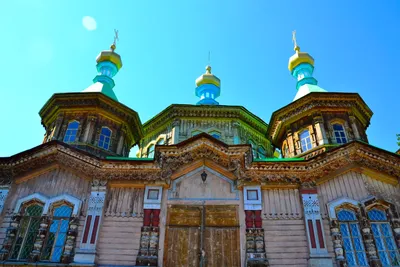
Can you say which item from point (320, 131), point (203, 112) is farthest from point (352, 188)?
point (203, 112)

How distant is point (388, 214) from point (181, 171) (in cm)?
710

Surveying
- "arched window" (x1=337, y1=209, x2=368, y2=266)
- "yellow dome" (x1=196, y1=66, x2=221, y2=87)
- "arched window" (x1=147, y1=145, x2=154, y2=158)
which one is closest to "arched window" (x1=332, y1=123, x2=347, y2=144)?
"arched window" (x1=337, y1=209, x2=368, y2=266)

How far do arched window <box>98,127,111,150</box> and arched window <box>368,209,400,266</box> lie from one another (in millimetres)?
10569

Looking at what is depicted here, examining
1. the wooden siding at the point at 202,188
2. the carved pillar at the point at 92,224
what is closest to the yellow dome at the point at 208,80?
the wooden siding at the point at 202,188

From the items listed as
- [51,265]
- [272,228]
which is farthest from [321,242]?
[51,265]

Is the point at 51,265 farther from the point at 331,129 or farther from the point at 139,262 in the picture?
the point at 331,129

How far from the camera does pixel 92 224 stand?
1120 centimetres

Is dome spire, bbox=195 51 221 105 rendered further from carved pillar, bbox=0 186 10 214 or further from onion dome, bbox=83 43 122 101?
carved pillar, bbox=0 186 10 214

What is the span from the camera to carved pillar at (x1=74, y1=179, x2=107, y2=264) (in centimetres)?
1057

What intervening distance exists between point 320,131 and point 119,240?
900 centimetres

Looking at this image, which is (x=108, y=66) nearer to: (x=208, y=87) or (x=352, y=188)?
(x=208, y=87)

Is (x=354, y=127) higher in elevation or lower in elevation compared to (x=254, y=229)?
higher

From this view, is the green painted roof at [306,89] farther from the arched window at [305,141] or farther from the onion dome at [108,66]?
the onion dome at [108,66]

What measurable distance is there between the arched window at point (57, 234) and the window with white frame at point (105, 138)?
359 centimetres
